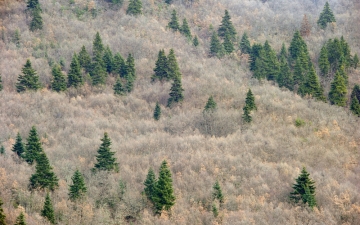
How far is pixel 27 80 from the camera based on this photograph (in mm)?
48188

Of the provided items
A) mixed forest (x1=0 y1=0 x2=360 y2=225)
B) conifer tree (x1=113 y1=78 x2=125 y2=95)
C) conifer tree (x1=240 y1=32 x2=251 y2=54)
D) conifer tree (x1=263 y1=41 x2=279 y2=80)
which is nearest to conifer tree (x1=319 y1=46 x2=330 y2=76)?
mixed forest (x1=0 y1=0 x2=360 y2=225)

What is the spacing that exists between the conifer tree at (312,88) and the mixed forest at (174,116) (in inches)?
7.1

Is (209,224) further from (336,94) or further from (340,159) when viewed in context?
(336,94)

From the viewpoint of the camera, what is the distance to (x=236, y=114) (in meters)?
43.7

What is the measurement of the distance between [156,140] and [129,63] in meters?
18.7

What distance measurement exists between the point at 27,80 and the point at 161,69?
18123 millimetres

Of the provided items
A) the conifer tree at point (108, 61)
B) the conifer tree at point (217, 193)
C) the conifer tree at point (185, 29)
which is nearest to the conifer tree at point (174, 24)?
the conifer tree at point (185, 29)

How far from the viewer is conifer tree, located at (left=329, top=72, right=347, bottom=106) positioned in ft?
157

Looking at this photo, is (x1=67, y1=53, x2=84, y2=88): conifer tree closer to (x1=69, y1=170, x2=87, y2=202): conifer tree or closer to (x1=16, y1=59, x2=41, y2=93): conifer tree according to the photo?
(x1=16, y1=59, x2=41, y2=93): conifer tree

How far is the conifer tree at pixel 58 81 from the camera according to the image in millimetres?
49594

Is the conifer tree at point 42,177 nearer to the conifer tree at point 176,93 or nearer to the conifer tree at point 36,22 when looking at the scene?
the conifer tree at point 176,93

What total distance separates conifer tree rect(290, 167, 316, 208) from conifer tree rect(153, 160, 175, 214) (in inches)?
376

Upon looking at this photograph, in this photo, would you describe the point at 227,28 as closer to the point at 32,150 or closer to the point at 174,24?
the point at 174,24

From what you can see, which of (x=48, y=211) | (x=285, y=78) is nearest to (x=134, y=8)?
(x=285, y=78)
